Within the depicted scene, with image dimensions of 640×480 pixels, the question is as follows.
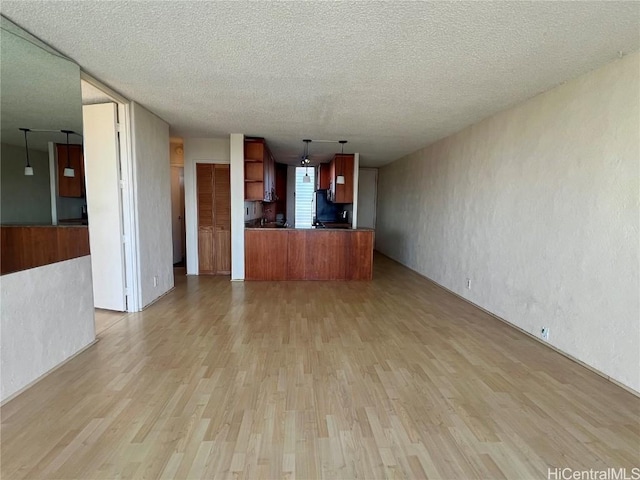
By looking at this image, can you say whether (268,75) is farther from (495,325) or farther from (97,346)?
(495,325)

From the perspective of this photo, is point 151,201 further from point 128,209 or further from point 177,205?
point 177,205

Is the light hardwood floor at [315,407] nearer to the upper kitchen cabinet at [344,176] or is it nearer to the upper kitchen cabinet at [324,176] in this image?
the upper kitchen cabinet at [344,176]

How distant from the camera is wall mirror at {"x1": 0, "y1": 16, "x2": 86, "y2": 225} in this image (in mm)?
2096

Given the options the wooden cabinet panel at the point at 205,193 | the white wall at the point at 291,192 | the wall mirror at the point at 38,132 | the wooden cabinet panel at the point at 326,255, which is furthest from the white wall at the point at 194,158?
the white wall at the point at 291,192

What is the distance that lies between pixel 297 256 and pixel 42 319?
12.3ft

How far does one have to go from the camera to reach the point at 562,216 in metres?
2.92

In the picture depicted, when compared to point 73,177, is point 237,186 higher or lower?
higher

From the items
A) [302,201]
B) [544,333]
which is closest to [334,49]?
[544,333]

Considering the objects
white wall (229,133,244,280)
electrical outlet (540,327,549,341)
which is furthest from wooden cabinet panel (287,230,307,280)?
electrical outlet (540,327,549,341)

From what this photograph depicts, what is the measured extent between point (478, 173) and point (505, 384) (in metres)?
2.93

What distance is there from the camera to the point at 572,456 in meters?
1.67

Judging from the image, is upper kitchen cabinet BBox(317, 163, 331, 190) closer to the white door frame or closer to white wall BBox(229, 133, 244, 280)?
white wall BBox(229, 133, 244, 280)

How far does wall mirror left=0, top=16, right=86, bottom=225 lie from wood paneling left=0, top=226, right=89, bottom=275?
7 centimetres

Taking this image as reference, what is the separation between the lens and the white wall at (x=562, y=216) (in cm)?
237
